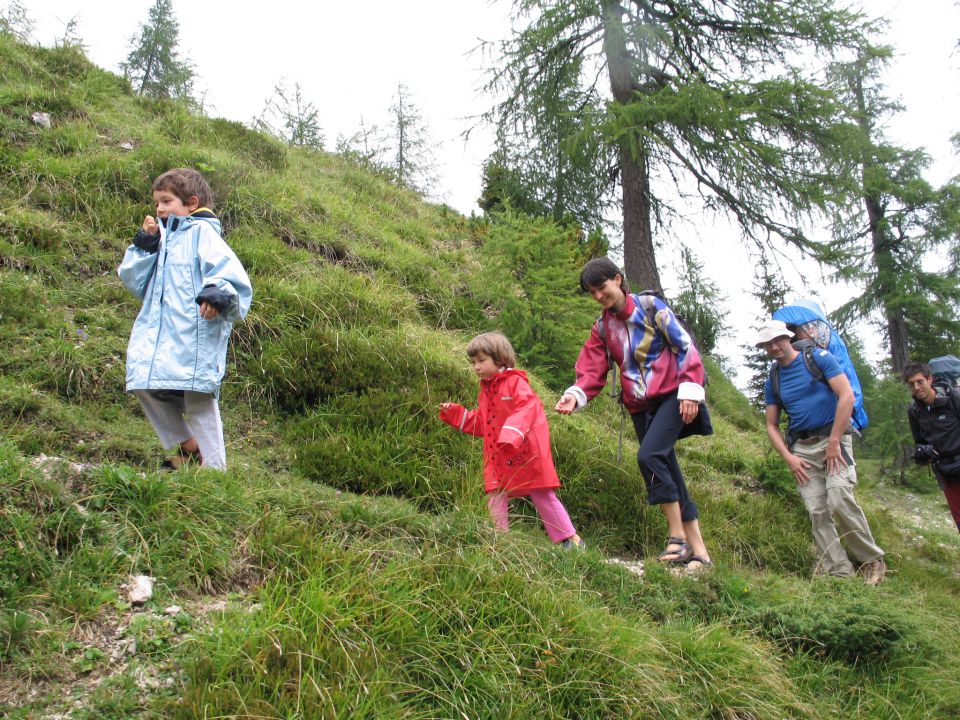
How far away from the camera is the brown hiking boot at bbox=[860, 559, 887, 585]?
5160 mm

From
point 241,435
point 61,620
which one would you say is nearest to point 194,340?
point 241,435

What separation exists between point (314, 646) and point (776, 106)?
10.3m

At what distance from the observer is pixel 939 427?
5.57 meters

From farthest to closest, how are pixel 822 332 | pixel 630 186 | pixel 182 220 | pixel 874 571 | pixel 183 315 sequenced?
1. pixel 630 186
2. pixel 822 332
3. pixel 874 571
4. pixel 182 220
5. pixel 183 315

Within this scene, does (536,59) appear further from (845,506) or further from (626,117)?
(845,506)

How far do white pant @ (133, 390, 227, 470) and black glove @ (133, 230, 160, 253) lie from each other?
87 cm

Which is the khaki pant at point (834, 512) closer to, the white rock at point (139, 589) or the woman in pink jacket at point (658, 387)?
the woman in pink jacket at point (658, 387)

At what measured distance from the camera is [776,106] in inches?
396

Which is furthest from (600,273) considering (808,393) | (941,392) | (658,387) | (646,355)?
(941,392)

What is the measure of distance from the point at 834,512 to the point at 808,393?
2.99ft

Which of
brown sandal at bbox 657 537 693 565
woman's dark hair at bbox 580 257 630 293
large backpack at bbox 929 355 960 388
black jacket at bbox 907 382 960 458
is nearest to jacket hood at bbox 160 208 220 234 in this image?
woman's dark hair at bbox 580 257 630 293

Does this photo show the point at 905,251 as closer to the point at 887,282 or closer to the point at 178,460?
the point at 887,282

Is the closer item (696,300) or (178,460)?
(178,460)

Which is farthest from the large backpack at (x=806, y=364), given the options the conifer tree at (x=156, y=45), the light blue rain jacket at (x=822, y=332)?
the conifer tree at (x=156, y=45)
